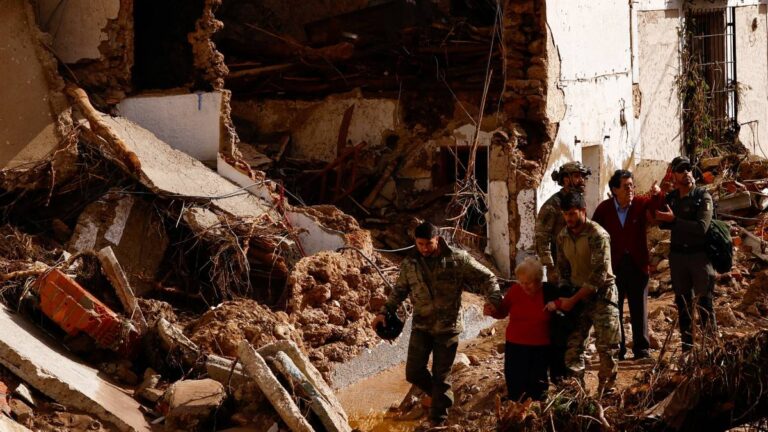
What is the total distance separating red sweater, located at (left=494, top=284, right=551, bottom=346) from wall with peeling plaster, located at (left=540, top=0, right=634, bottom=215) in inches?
239

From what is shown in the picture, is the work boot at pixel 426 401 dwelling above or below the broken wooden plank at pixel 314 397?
below

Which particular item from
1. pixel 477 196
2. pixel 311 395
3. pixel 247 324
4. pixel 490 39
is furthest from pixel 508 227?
pixel 311 395

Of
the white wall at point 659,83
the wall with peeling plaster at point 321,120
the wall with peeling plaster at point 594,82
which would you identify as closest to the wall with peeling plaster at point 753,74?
the white wall at point 659,83

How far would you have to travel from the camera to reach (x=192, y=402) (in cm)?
882

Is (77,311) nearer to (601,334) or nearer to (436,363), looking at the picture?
(436,363)

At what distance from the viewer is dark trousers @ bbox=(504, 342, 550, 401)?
8.07m

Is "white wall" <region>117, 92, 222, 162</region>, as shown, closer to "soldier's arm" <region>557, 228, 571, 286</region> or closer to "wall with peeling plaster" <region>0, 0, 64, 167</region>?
"wall with peeling plaster" <region>0, 0, 64, 167</region>

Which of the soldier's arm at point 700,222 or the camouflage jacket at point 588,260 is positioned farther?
the soldier's arm at point 700,222

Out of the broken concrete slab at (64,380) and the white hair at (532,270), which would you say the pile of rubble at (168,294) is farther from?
A: the white hair at (532,270)

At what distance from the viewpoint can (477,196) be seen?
1447 cm

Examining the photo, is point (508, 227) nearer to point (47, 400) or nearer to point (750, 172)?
point (750, 172)

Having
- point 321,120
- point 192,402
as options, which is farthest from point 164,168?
point 321,120

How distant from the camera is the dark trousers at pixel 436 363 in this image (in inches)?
338

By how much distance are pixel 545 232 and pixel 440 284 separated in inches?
63.9
